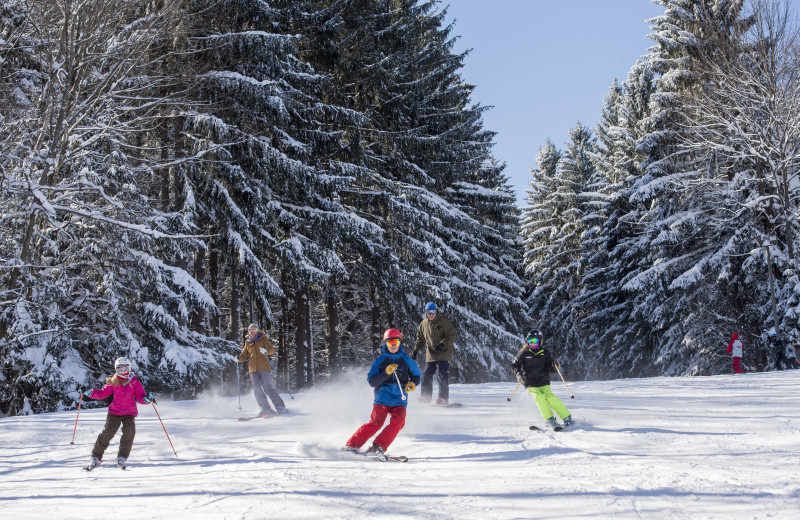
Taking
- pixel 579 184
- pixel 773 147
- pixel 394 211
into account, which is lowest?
pixel 394 211

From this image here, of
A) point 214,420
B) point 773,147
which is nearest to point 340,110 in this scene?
point 214,420

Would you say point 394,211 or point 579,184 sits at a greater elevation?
point 579,184

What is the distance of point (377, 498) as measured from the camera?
524 centimetres

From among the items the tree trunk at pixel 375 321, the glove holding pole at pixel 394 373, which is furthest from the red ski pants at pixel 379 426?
the tree trunk at pixel 375 321

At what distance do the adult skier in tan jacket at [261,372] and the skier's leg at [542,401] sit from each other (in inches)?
184

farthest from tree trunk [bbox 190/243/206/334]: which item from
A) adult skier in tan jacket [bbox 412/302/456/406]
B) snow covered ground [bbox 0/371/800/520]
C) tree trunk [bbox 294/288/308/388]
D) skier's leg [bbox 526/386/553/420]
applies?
skier's leg [bbox 526/386/553/420]

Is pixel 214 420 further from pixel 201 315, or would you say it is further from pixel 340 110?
pixel 340 110

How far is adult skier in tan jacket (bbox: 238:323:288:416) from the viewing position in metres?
11.0

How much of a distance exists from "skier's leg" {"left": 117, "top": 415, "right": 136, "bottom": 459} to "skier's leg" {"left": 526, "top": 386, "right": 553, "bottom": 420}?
5.21m

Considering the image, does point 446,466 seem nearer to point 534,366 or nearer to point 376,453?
point 376,453

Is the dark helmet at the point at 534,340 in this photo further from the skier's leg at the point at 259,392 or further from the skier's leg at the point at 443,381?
the skier's leg at the point at 259,392

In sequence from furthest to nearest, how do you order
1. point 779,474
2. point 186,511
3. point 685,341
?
point 685,341 → point 779,474 → point 186,511

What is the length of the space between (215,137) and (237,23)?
4.49 meters

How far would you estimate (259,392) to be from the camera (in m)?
11.0
